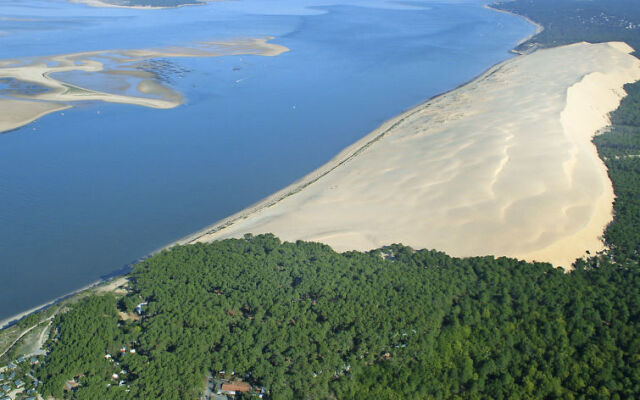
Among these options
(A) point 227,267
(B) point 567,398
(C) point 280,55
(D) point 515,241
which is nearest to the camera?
(B) point 567,398

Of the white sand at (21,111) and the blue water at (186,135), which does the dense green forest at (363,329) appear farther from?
the white sand at (21,111)

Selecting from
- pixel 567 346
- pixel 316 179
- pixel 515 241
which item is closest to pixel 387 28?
pixel 316 179

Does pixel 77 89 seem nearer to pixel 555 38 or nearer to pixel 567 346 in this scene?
pixel 567 346

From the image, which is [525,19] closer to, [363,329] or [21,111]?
[21,111]

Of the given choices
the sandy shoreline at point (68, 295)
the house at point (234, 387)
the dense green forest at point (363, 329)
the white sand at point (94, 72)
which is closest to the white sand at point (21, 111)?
the white sand at point (94, 72)

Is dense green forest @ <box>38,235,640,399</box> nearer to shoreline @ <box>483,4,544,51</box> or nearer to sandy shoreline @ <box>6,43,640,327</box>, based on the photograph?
sandy shoreline @ <box>6,43,640,327</box>

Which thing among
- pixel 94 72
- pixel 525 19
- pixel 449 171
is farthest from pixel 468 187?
pixel 525 19
